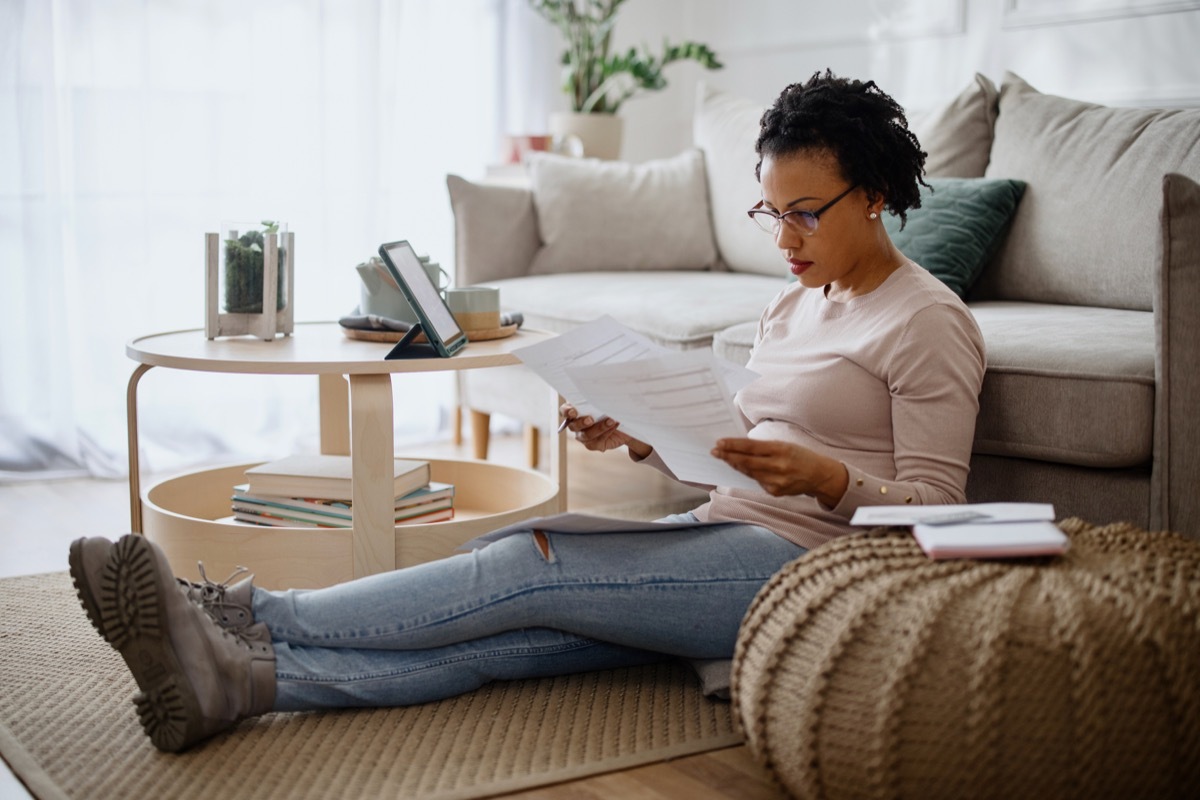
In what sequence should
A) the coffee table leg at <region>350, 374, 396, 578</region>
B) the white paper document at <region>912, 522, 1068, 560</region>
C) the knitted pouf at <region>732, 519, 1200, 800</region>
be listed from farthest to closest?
the coffee table leg at <region>350, 374, 396, 578</region>
the white paper document at <region>912, 522, 1068, 560</region>
the knitted pouf at <region>732, 519, 1200, 800</region>

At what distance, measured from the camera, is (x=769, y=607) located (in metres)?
1.32

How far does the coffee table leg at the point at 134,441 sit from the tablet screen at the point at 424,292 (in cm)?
43

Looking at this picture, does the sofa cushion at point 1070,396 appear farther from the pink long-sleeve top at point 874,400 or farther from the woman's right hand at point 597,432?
the woman's right hand at point 597,432

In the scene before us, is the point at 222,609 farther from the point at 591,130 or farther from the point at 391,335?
the point at 591,130

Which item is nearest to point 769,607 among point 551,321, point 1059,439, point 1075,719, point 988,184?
point 1075,719

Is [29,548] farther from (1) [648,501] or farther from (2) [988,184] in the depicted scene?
(2) [988,184]

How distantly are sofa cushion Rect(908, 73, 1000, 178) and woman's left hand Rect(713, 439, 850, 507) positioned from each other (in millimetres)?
1369

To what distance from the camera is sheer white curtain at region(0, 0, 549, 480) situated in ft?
10.1

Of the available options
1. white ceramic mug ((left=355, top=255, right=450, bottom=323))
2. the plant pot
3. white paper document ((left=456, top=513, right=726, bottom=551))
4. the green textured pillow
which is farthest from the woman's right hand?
the plant pot

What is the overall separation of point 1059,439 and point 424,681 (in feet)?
3.07

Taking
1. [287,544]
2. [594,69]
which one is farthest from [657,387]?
[594,69]

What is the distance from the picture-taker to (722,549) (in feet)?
5.05

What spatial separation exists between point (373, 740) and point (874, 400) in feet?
2.37

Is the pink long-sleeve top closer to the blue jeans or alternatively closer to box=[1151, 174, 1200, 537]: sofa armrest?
the blue jeans
